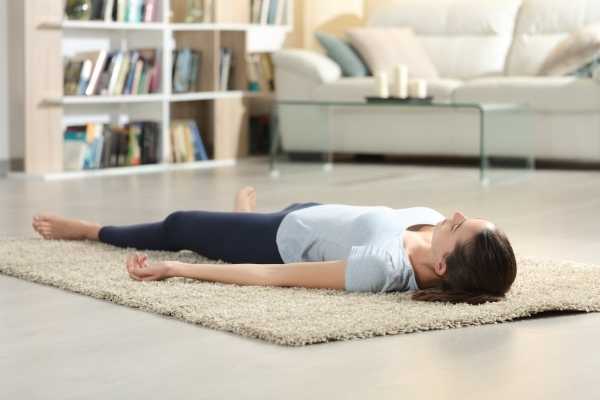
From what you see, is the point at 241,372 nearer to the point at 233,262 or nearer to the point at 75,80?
the point at 233,262

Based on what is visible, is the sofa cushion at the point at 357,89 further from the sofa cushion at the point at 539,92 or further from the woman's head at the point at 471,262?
the woman's head at the point at 471,262

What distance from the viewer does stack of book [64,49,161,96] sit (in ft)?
20.2

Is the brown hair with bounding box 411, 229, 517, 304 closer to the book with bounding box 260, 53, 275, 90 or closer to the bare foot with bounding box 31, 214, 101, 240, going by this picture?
the bare foot with bounding box 31, 214, 101, 240

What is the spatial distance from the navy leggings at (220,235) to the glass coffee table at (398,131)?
96.9 inches

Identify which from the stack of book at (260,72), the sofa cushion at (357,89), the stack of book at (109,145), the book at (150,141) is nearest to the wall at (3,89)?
the stack of book at (109,145)

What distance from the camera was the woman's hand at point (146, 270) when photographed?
283 centimetres

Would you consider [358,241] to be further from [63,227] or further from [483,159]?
[483,159]

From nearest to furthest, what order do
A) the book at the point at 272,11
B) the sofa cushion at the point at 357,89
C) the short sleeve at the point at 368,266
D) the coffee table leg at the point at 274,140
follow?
the short sleeve at the point at 368,266 < the coffee table leg at the point at 274,140 < the sofa cushion at the point at 357,89 < the book at the point at 272,11

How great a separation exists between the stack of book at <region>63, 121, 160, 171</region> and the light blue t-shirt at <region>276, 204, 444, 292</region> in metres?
3.33

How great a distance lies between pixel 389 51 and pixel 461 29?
21.7 inches

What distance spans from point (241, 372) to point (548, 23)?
5.37 metres

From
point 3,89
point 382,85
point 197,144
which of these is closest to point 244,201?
point 382,85

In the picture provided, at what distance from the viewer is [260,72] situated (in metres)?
7.43

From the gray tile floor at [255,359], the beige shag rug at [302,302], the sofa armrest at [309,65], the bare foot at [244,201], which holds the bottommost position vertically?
the gray tile floor at [255,359]
